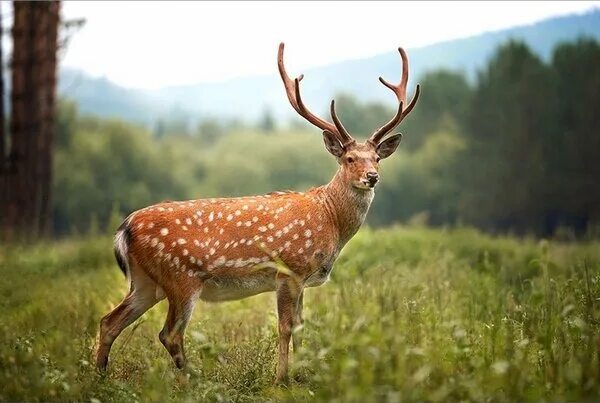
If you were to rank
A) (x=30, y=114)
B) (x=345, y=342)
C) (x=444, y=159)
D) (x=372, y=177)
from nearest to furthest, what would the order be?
(x=345, y=342) → (x=372, y=177) → (x=30, y=114) → (x=444, y=159)

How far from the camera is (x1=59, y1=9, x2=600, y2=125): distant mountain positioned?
27672 mm

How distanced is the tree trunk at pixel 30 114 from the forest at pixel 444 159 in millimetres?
1765

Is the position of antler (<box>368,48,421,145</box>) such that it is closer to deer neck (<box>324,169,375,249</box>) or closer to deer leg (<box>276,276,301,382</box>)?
deer neck (<box>324,169,375,249</box>)

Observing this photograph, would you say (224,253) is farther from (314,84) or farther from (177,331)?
(314,84)

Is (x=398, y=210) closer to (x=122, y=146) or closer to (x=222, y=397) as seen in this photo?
(x=122, y=146)

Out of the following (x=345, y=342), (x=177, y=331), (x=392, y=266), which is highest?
(x=345, y=342)

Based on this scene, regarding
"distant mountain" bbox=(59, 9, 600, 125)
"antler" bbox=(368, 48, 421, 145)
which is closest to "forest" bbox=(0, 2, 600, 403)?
"distant mountain" bbox=(59, 9, 600, 125)

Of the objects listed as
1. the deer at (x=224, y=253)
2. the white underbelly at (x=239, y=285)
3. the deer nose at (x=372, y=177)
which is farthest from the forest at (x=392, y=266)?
the deer nose at (x=372, y=177)

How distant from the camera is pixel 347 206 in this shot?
7258 mm

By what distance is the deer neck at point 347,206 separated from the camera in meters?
7.25

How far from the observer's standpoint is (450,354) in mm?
5551

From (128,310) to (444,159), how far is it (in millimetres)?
32722

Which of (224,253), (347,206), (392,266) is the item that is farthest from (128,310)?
(392,266)

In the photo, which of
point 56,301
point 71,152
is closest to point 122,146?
point 71,152
